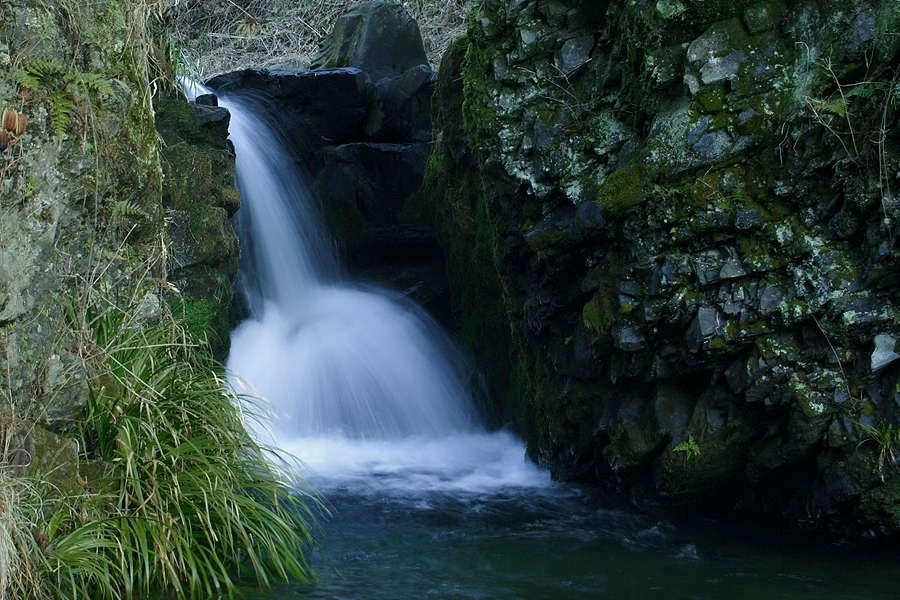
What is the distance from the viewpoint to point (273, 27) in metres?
19.2

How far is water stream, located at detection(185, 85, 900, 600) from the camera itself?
5.72 meters

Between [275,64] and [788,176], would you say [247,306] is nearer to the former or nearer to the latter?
[788,176]

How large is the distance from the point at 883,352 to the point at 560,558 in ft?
7.36

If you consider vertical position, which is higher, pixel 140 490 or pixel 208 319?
pixel 208 319

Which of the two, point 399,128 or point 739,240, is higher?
point 399,128

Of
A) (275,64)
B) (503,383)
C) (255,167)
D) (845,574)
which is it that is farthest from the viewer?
(275,64)

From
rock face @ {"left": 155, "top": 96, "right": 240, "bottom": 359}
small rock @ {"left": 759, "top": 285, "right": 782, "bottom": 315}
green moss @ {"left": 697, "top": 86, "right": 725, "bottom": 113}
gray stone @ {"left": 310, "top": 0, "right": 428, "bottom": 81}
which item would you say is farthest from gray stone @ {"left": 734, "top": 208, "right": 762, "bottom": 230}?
gray stone @ {"left": 310, "top": 0, "right": 428, "bottom": 81}

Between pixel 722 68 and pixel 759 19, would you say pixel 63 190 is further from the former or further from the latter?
pixel 759 19

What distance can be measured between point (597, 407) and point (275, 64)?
11.7 metres

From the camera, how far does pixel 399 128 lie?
13078 millimetres

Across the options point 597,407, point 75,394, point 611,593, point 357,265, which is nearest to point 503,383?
point 597,407

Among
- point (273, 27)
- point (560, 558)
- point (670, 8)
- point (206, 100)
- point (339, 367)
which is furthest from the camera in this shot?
point (273, 27)

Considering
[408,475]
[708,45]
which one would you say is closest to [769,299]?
[708,45]

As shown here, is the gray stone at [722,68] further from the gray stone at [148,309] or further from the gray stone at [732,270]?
the gray stone at [148,309]
